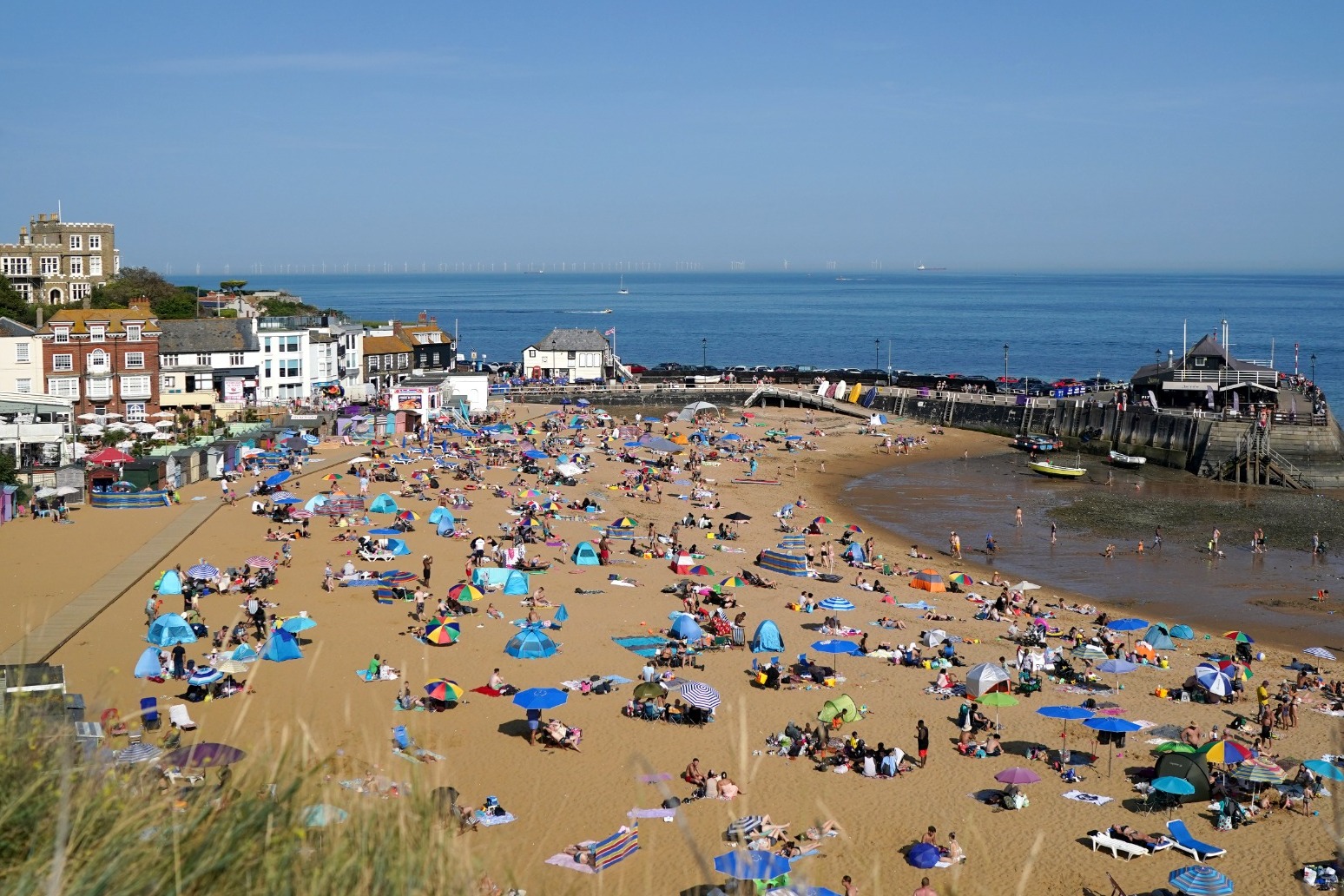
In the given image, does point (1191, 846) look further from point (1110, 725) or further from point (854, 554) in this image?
point (854, 554)

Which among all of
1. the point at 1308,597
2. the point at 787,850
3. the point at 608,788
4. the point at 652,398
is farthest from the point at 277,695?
the point at 652,398

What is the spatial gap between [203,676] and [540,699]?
561 cm

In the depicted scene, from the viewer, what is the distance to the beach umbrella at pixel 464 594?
26594 mm

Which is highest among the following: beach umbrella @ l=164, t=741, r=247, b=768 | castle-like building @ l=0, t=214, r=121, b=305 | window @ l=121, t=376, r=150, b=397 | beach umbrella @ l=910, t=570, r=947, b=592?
castle-like building @ l=0, t=214, r=121, b=305

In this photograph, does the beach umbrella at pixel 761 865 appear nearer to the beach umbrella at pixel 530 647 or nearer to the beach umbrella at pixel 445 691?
the beach umbrella at pixel 445 691

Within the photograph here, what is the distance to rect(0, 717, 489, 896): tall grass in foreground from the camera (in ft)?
18.8

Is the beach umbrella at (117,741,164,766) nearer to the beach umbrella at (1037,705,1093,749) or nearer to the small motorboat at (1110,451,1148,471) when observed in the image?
the beach umbrella at (1037,705,1093,749)

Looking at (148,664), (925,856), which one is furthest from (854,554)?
(148,664)

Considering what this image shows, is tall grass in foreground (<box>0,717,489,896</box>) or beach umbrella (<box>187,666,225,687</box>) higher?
tall grass in foreground (<box>0,717,489,896</box>)

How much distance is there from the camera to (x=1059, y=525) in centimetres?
4278

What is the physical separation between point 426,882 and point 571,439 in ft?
170

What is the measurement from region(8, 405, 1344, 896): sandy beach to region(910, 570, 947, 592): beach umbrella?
0.45 metres

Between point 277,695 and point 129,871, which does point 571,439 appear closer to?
point 277,695

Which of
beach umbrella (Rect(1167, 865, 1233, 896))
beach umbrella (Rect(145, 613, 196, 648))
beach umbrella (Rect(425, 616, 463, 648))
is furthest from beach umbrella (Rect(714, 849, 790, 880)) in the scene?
beach umbrella (Rect(145, 613, 196, 648))
